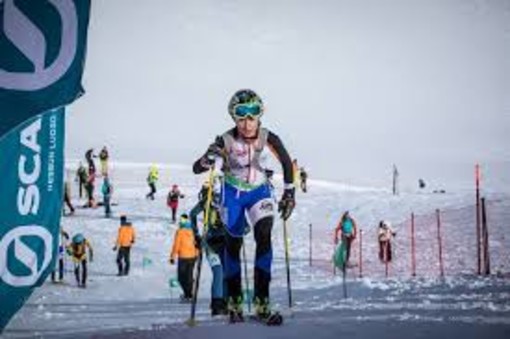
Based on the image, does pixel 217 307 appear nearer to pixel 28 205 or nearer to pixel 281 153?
pixel 281 153

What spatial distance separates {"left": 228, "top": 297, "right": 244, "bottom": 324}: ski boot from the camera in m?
5.33

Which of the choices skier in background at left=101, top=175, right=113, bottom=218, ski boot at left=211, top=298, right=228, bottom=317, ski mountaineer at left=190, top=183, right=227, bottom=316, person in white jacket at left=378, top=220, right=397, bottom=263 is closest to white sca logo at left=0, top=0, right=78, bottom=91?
ski mountaineer at left=190, top=183, right=227, bottom=316

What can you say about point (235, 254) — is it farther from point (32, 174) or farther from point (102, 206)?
point (102, 206)

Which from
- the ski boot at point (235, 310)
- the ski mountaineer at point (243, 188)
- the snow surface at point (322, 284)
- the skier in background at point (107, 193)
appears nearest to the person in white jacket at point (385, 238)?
the snow surface at point (322, 284)

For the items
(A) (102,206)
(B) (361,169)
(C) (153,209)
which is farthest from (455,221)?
(B) (361,169)

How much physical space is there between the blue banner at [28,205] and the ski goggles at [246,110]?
71.2 inches

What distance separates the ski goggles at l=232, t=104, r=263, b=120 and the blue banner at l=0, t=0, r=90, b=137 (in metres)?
1.56

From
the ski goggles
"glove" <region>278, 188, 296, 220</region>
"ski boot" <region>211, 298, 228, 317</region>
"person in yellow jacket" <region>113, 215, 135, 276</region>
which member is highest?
the ski goggles

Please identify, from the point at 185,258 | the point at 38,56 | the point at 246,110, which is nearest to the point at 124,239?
the point at 185,258

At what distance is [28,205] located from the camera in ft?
18.2

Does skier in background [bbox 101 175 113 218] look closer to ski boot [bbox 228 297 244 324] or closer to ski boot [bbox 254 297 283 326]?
ski boot [bbox 228 297 244 324]

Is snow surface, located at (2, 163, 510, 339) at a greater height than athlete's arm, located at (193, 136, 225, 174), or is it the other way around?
athlete's arm, located at (193, 136, 225, 174)

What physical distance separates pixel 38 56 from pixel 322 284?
10049 mm

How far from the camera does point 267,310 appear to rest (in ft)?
17.2
